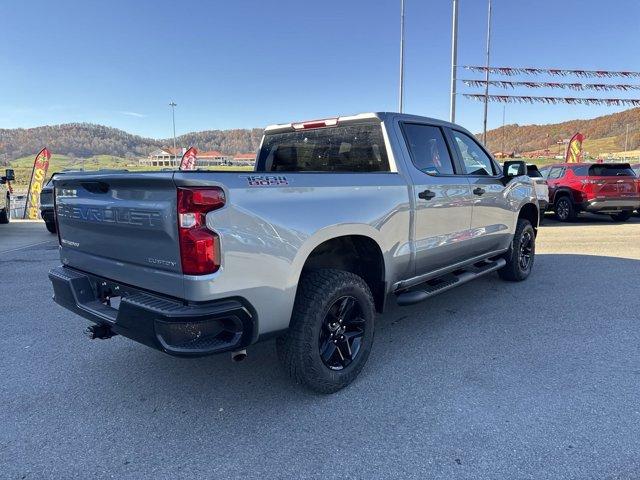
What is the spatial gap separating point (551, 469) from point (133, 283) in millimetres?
2512

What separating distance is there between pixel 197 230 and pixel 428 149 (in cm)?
259

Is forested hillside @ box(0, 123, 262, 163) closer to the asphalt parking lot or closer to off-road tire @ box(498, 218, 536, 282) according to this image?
off-road tire @ box(498, 218, 536, 282)

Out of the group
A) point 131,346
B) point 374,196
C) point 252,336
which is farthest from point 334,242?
point 131,346

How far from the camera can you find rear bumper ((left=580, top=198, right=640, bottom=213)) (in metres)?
11.6

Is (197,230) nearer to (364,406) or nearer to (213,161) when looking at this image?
(364,406)

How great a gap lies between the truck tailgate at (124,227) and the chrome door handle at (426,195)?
2148mm

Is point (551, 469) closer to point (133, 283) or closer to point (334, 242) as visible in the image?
point (334, 242)

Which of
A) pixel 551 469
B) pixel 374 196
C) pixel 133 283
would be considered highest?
pixel 374 196

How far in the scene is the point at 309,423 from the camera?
2768 mm

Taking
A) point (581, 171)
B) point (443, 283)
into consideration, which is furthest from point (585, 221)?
point (443, 283)

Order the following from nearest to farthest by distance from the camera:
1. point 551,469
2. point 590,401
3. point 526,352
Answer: point 551,469
point 590,401
point 526,352

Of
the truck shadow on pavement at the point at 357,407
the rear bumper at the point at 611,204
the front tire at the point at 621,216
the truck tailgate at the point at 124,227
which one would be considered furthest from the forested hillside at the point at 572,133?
the truck tailgate at the point at 124,227

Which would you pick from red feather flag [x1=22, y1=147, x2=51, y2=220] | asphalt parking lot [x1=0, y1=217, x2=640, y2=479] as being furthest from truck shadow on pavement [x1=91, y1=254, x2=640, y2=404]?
red feather flag [x1=22, y1=147, x2=51, y2=220]

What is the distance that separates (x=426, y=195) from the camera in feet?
12.5
